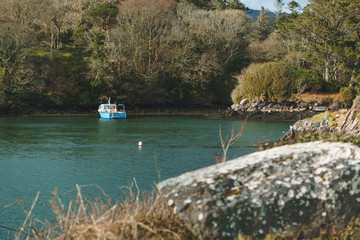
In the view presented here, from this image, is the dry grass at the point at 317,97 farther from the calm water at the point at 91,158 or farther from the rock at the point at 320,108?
the calm water at the point at 91,158

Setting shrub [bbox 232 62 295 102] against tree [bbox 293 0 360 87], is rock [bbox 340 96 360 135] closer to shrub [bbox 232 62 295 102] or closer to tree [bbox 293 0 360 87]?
shrub [bbox 232 62 295 102]

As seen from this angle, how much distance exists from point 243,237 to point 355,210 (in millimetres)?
1690

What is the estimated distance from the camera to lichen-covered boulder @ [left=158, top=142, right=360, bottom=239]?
4977 mm

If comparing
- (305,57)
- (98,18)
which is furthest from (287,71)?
(98,18)

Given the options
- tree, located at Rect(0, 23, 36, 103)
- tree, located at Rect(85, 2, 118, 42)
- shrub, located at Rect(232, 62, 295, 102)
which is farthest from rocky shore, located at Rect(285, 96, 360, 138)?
tree, located at Rect(85, 2, 118, 42)

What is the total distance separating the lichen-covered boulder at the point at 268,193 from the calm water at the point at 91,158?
3.55 metres

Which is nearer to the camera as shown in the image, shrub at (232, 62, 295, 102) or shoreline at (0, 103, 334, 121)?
shoreline at (0, 103, 334, 121)

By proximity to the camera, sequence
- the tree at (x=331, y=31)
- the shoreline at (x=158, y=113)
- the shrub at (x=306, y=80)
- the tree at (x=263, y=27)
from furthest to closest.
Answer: the tree at (x=263, y=27), the shrub at (x=306, y=80), the tree at (x=331, y=31), the shoreline at (x=158, y=113)

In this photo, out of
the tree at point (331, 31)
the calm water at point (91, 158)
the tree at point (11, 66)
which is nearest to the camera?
the calm water at point (91, 158)

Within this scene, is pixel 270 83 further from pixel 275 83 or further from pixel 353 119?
pixel 353 119

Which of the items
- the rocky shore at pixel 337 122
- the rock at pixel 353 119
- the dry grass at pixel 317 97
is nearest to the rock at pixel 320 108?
the dry grass at pixel 317 97

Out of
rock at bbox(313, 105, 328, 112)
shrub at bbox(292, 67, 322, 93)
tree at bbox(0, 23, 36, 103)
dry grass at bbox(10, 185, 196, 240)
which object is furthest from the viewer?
shrub at bbox(292, 67, 322, 93)

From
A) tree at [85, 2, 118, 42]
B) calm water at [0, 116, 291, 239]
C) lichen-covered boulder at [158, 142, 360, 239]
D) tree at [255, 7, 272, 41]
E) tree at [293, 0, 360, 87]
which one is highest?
tree at [255, 7, 272, 41]

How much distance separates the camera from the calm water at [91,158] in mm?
16281
